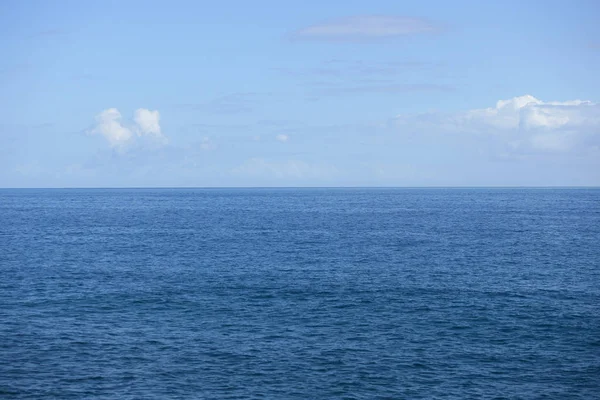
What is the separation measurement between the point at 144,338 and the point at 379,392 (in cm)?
2282

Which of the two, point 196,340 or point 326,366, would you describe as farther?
point 196,340

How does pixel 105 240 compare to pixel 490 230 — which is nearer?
pixel 105 240

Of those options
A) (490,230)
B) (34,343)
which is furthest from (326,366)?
(490,230)

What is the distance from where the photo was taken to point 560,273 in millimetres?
85562

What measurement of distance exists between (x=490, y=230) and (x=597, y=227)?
3100 centimetres

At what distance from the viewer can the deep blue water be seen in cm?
4609

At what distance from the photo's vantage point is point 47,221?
17925cm

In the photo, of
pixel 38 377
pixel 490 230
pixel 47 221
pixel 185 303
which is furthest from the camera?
pixel 47 221

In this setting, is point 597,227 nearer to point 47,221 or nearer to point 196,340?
point 196,340

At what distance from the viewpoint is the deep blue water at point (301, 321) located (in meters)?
46.1

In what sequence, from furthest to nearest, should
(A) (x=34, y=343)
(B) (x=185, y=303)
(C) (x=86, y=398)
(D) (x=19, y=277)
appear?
(D) (x=19, y=277), (B) (x=185, y=303), (A) (x=34, y=343), (C) (x=86, y=398)

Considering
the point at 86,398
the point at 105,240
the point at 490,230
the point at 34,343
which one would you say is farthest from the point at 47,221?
the point at 86,398

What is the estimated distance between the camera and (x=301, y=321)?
2402 inches

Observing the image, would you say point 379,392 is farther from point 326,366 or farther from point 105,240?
point 105,240
